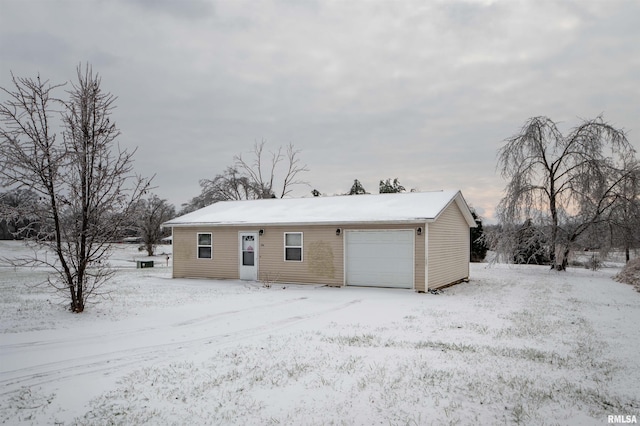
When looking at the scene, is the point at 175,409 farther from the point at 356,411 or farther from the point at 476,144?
the point at 476,144

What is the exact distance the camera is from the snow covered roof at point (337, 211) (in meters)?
14.2

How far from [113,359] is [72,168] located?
5159mm

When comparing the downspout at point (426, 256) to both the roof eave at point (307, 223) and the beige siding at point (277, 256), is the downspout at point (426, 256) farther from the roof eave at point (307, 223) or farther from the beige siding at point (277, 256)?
the roof eave at point (307, 223)

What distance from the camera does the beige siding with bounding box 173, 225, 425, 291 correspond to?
48.6 feet

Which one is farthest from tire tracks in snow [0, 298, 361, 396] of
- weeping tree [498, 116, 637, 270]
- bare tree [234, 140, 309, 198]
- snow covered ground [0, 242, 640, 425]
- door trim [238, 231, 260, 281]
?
bare tree [234, 140, 309, 198]

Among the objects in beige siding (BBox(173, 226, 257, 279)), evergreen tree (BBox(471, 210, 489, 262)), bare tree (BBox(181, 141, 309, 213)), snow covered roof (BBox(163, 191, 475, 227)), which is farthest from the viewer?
bare tree (BBox(181, 141, 309, 213))

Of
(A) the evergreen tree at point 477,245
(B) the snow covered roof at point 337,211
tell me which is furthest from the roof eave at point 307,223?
(A) the evergreen tree at point 477,245

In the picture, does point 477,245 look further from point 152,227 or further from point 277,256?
point 152,227

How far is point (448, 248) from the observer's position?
1588 cm

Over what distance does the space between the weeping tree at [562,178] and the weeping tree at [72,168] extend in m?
19.2

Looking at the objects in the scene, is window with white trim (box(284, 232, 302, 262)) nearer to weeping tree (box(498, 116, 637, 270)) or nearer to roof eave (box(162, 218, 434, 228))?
roof eave (box(162, 218, 434, 228))

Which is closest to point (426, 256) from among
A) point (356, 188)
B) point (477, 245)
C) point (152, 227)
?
point (477, 245)

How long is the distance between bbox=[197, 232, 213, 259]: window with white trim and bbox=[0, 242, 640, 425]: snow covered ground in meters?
6.27

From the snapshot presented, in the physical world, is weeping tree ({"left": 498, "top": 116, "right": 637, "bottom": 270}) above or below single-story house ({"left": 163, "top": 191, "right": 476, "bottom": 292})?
above
